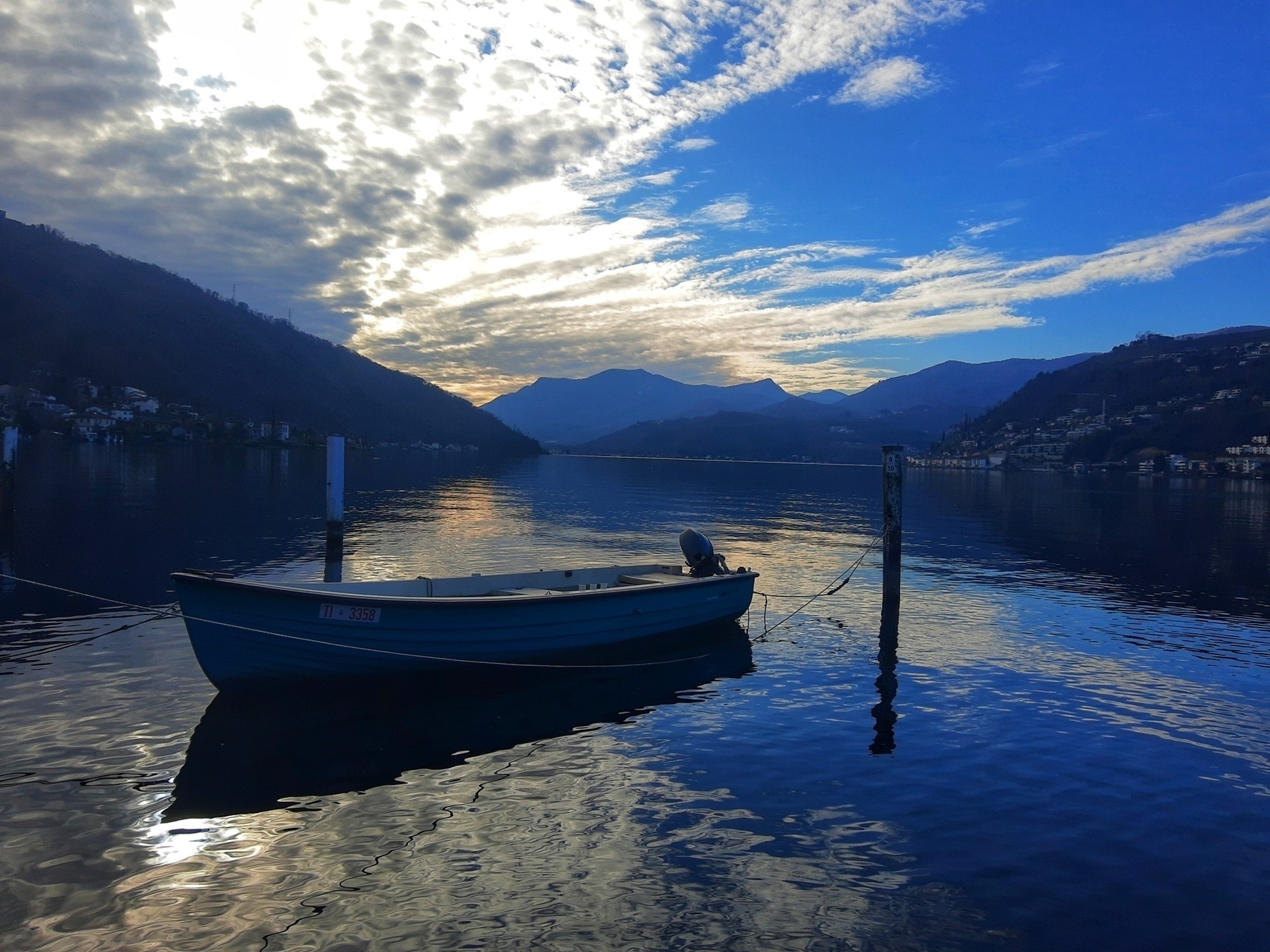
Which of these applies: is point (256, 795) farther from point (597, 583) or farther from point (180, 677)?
point (597, 583)

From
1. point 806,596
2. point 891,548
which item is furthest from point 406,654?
point 806,596

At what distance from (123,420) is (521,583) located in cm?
17354

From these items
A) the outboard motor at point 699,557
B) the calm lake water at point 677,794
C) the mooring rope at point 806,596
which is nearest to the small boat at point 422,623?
the calm lake water at point 677,794

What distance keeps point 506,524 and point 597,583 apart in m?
28.9

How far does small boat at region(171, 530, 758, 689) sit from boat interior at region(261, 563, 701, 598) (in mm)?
38

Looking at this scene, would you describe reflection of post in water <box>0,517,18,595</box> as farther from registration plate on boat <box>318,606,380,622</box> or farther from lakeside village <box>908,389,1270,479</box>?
lakeside village <box>908,389,1270,479</box>

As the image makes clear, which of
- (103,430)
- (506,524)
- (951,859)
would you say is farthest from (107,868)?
(103,430)

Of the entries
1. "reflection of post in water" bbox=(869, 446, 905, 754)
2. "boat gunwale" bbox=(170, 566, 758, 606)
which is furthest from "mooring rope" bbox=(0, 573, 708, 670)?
"reflection of post in water" bbox=(869, 446, 905, 754)

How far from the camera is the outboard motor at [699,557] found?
20906 millimetres

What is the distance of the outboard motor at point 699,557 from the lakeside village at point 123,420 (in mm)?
152924

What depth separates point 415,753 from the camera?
38.7ft

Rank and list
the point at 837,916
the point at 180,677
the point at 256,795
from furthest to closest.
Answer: the point at 180,677 < the point at 256,795 < the point at 837,916

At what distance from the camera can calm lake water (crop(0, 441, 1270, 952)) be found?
756 centimetres

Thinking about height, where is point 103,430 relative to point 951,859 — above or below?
above
